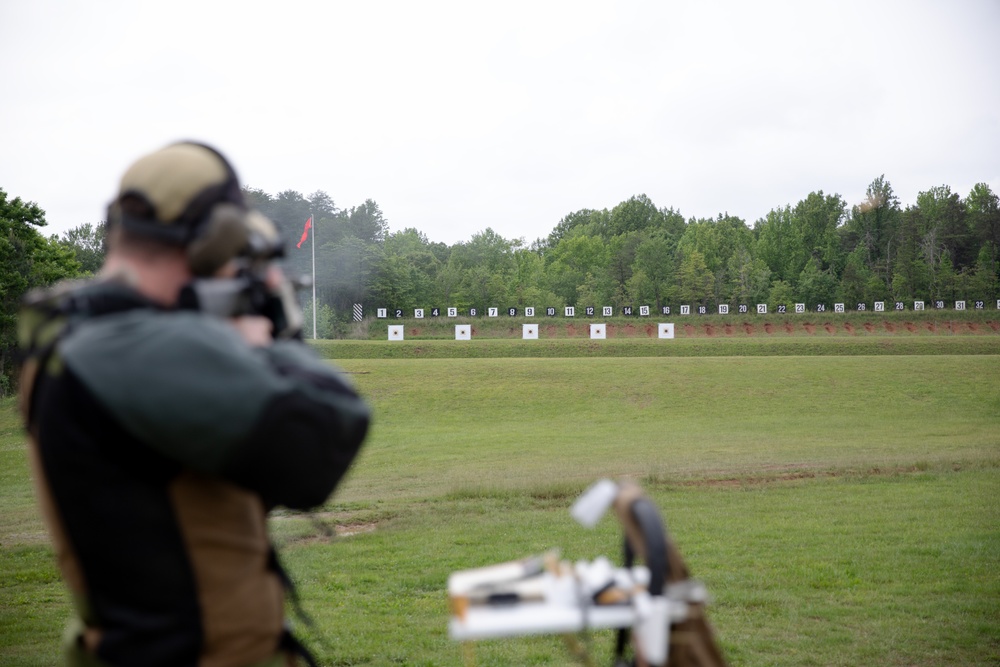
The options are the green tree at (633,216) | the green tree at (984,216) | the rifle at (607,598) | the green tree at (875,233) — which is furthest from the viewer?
the green tree at (633,216)

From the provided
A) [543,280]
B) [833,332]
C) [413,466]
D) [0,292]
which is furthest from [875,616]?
[543,280]

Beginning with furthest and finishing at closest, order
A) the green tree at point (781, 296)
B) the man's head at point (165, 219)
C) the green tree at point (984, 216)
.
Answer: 1. the green tree at point (781, 296)
2. the green tree at point (984, 216)
3. the man's head at point (165, 219)

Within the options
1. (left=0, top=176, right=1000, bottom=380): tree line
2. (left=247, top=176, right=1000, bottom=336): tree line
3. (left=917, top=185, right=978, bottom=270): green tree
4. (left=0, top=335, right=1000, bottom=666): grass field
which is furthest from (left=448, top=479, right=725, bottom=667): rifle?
(left=917, top=185, right=978, bottom=270): green tree

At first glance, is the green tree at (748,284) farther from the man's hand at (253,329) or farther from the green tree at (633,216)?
the man's hand at (253,329)

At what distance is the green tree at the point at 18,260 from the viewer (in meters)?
20.7

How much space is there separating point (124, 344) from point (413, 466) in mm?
15622

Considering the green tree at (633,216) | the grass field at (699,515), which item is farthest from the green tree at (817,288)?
the green tree at (633,216)

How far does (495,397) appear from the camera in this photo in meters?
27.3

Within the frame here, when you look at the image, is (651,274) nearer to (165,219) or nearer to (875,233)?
(875,233)

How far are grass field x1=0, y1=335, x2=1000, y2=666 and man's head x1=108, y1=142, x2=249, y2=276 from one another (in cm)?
465

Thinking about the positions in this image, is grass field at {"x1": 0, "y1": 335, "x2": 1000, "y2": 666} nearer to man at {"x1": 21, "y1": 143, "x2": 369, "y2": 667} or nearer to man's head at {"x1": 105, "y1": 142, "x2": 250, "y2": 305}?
man at {"x1": 21, "y1": 143, "x2": 369, "y2": 667}

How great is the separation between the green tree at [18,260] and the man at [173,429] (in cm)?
2017

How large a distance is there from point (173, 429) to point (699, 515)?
33.7 feet

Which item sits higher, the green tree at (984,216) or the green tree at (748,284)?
the green tree at (984,216)
